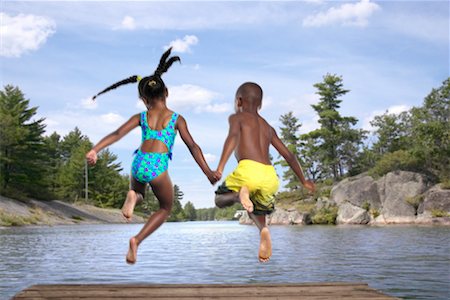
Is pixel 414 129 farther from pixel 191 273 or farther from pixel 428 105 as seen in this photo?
pixel 191 273

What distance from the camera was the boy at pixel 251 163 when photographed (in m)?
4.64

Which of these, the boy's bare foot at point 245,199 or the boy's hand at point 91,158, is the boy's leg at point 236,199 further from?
the boy's hand at point 91,158

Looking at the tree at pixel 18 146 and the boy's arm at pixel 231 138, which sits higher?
the tree at pixel 18 146

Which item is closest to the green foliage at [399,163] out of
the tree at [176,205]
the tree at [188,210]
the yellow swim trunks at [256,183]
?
the tree at [176,205]

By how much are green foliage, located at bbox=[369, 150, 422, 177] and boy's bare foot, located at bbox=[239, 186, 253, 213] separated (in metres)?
48.3

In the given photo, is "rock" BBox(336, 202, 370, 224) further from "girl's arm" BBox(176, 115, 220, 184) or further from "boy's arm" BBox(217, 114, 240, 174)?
"girl's arm" BBox(176, 115, 220, 184)

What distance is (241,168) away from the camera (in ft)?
15.4

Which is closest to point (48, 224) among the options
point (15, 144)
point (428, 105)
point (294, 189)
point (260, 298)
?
point (15, 144)

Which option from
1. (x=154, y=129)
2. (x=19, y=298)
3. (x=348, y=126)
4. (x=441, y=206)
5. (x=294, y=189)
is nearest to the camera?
(x=154, y=129)

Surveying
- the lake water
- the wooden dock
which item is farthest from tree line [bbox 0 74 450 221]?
the wooden dock

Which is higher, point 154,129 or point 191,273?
point 154,129

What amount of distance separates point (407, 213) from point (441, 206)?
317cm

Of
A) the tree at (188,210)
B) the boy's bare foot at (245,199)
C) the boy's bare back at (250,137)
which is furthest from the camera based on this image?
the tree at (188,210)

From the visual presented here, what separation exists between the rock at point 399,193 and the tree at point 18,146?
3291 centimetres
